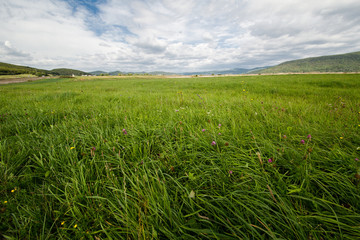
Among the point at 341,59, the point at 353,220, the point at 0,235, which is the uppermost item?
the point at 341,59

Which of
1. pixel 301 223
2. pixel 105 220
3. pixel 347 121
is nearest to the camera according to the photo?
pixel 301 223

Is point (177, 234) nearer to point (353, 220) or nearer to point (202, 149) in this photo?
point (202, 149)

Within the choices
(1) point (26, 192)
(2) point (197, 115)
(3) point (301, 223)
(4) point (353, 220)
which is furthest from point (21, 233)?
(2) point (197, 115)

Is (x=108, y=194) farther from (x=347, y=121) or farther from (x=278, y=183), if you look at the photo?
(x=347, y=121)

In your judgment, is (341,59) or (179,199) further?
(341,59)

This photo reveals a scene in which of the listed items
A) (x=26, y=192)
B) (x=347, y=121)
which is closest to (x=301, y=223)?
A: (x=26, y=192)

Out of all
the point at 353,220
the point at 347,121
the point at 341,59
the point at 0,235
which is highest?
the point at 341,59

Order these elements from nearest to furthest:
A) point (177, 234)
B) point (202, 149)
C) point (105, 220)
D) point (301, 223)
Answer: point (301, 223) < point (177, 234) < point (105, 220) < point (202, 149)

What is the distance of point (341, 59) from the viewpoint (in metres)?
182

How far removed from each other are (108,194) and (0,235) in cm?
84

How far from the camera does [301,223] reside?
37.2 inches

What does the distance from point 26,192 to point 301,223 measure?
2.55 m

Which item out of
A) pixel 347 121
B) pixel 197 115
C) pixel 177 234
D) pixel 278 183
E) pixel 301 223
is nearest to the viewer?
pixel 301 223

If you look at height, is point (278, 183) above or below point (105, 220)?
above
